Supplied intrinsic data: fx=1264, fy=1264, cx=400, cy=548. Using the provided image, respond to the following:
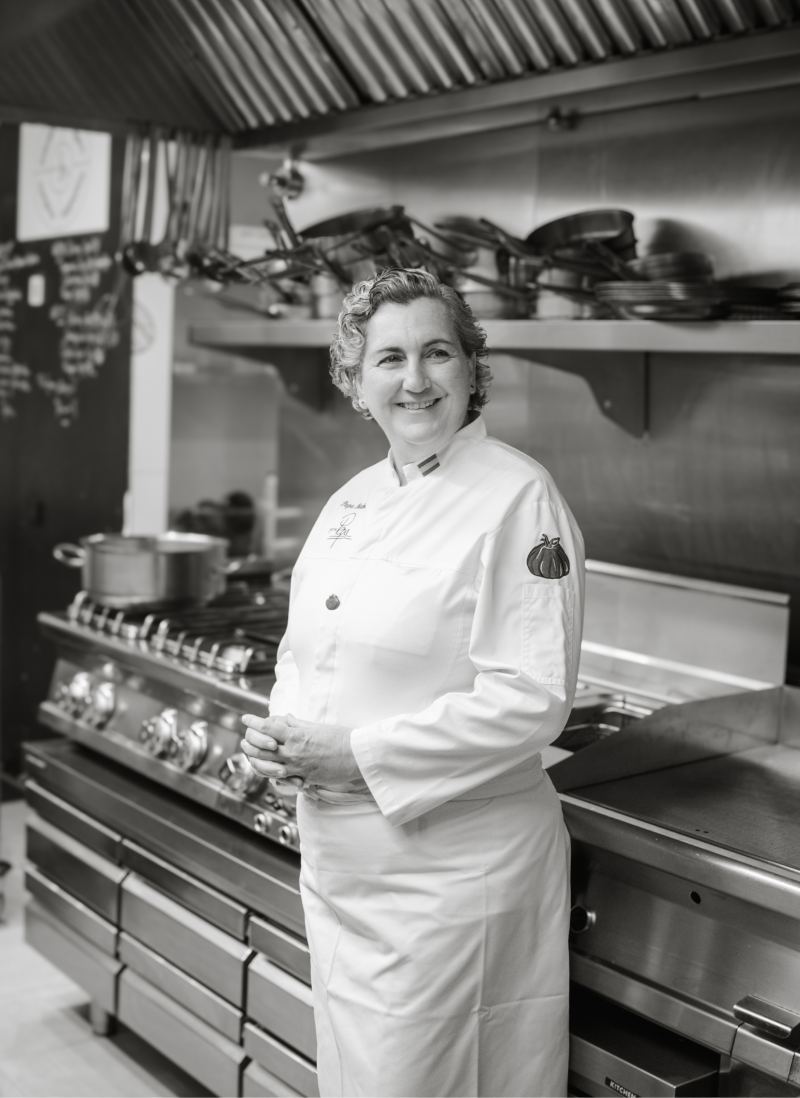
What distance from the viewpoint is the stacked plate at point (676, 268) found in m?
2.43

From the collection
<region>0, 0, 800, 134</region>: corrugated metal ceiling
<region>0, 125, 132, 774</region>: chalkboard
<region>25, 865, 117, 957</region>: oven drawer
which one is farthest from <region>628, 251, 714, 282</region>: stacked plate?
<region>0, 125, 132, 774</region>: chalkboard

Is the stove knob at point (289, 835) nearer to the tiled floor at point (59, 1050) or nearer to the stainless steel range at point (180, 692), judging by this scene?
the stainless steel range at point (180, 692)

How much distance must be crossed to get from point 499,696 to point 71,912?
1814 mm

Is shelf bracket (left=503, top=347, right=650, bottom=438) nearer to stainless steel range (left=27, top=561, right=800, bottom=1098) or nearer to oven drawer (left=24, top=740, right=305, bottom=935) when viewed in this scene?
stainless steel range (left=27, top=561, right=800, bottom=1098)

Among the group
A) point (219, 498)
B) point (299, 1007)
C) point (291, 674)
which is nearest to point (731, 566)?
point (291, 674)

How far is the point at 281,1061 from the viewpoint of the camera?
7.82 ft

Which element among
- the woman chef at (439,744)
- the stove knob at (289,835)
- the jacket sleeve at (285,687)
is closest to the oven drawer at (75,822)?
the stove knob at (289,835)

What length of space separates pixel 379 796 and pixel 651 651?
102 cm

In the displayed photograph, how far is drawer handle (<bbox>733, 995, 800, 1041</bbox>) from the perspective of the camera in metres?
1.56

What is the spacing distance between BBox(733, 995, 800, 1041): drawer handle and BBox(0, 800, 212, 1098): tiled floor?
1643 millimetres

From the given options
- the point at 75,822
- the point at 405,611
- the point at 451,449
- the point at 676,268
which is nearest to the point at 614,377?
the point at 676,268

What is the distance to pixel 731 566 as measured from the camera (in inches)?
102

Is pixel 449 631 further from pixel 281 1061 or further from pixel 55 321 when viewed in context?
pixel 55 321

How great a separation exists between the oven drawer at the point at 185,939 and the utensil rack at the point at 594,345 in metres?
1.25
